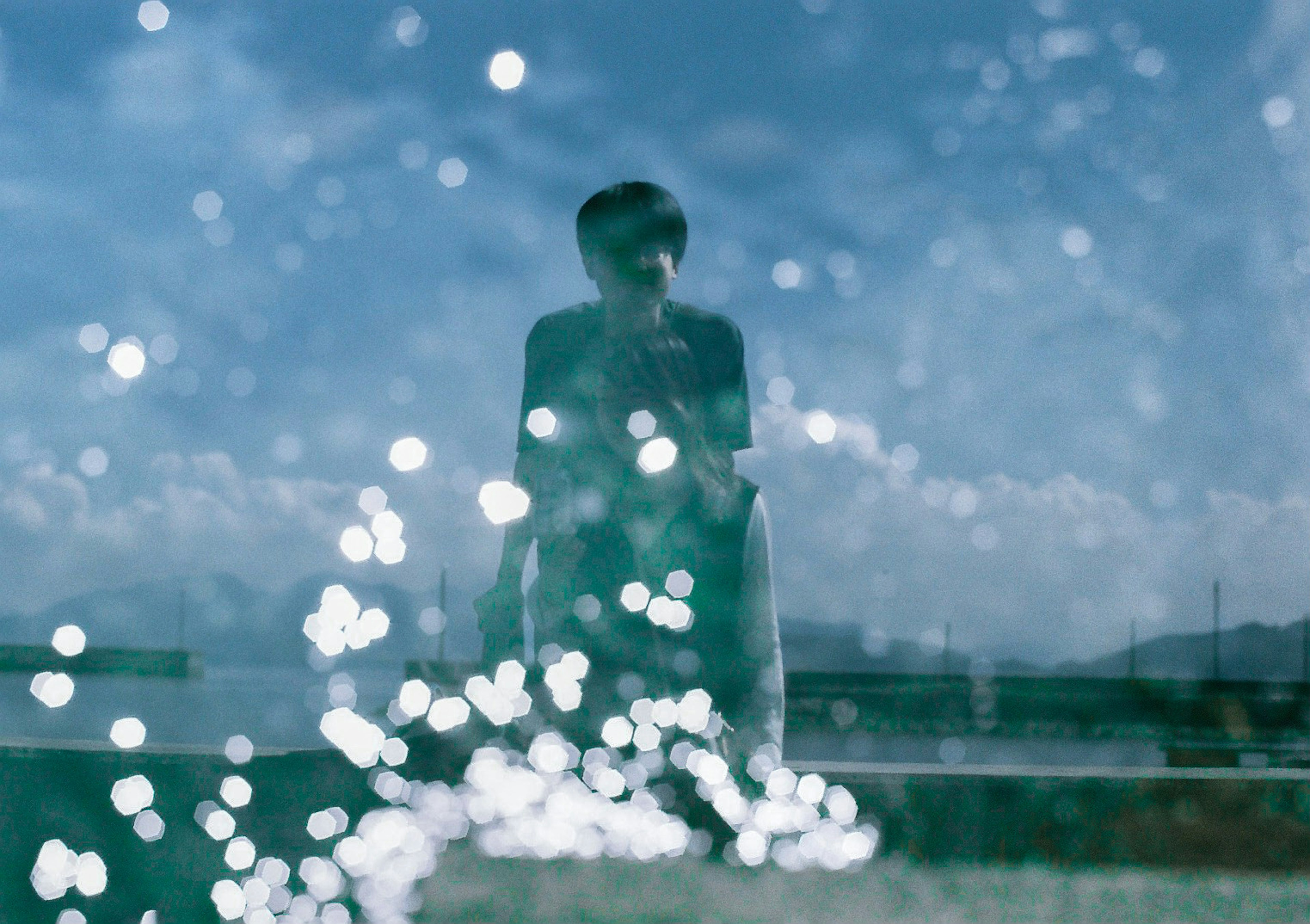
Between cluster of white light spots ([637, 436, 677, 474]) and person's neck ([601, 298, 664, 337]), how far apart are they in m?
0.25

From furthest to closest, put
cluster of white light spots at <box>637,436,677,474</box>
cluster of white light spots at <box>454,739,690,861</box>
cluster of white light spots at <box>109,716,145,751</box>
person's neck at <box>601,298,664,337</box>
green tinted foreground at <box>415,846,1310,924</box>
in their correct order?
cluster of white light spots at <box>109,716,145,751</box>
person's neck at <box>601,298,664,337</box>
cluster of white light spots at <box>637,436,677,474</box>
cluster of white light spots at <box>454,739,690,861</box>
green tinted foreground at <box>415,846,1310,924</box>

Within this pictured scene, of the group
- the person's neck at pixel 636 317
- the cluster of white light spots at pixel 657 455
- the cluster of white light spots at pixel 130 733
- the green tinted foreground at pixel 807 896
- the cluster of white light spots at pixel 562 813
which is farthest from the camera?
the cluster of white light spots at pixel 130 733

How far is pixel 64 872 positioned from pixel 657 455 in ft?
5.02

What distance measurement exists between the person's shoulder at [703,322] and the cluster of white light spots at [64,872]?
1666mm

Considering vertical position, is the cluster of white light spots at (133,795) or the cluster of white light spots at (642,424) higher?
the cluster of white light spots at (642,424)

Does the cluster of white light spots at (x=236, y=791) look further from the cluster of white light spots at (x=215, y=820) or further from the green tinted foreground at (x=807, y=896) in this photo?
the green tinted foreground at (x=807, y=896)

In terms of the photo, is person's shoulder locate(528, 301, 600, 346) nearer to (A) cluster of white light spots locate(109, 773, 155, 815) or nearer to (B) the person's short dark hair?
(B) the person's short dark hair

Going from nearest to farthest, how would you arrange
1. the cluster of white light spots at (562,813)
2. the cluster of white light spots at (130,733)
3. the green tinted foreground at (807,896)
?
the green tinted foreground at (807,896)
the cluster of white light spots at (562,813)
the cluster of white light spots at (130,733)

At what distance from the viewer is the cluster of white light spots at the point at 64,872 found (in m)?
2.05

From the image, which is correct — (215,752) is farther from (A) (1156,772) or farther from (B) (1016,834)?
(A) (1156,772)

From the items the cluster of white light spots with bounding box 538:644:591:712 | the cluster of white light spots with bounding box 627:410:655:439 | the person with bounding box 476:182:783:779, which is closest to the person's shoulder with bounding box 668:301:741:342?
the person with bounding box 476:182:783:779

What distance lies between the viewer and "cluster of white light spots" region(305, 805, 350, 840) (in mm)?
Answer: 2061

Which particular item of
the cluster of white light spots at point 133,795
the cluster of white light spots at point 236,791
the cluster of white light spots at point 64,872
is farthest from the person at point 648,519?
the cluster of white light spots at point 64,872

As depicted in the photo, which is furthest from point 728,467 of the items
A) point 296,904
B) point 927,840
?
point 296,904
